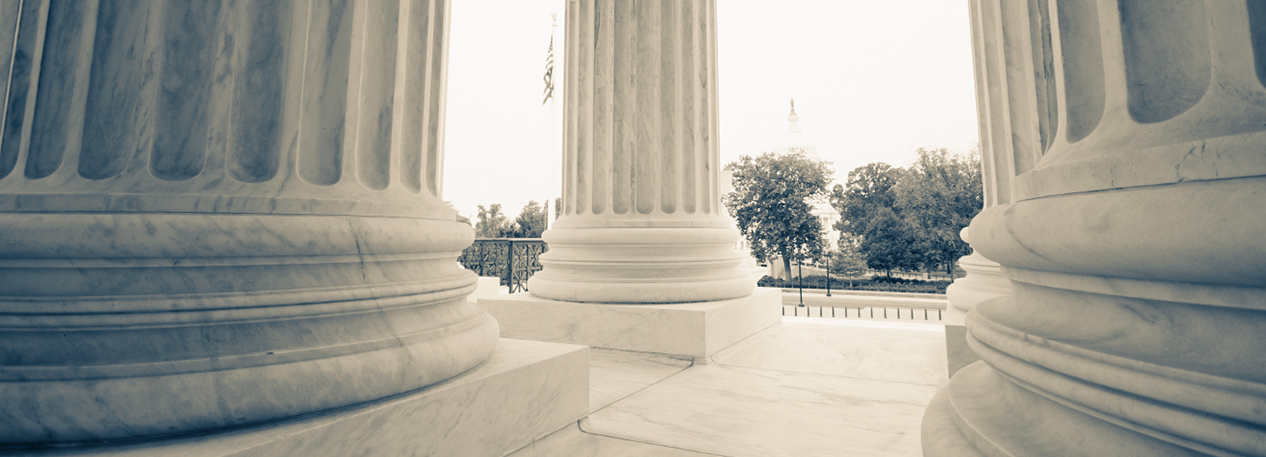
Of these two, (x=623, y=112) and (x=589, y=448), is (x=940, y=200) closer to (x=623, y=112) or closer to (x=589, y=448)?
(x=623, y=112)

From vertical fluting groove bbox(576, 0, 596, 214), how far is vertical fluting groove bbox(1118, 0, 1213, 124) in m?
14.6

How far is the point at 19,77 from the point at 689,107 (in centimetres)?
1527

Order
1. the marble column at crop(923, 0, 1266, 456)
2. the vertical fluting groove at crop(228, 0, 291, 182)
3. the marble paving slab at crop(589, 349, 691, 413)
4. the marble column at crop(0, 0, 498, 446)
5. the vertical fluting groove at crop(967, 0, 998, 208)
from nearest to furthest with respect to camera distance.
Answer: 1. the marble column at crop(923, 0, 1266, 456)
2. the marble column at crop(0, 0, 498, 446)
3. the vertical fluting groove at crop(228, 0, 291, 182)
4. the vertical fluting groove at crop(967, 0, 998, 208)
5. the marble paving slab at crop(589, 349, 691, 413)

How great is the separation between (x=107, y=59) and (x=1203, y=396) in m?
10.9

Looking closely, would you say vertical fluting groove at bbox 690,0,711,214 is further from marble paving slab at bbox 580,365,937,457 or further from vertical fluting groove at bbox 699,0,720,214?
marble paving slab at bbox 580,365,937,457

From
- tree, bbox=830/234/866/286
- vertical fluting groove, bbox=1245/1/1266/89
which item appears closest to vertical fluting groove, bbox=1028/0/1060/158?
Result: vertical fluting groove, bbox=1245/1/1266/89

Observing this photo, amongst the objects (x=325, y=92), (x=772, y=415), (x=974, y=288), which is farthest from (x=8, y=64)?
(x=974, y=288)

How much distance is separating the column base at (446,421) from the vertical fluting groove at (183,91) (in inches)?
124

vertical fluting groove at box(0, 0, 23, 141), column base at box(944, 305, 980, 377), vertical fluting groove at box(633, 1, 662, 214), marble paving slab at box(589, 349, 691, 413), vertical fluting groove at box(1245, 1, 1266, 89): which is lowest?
marble paving slab at box(589, 349, 691, 413)

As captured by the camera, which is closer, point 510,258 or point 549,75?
point 510,258

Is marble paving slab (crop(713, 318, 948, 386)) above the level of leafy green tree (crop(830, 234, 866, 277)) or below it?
below

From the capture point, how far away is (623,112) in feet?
59.7

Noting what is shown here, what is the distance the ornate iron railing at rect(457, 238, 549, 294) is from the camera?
124ft

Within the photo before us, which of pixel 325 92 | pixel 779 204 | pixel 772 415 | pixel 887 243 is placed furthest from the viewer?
pixel 779 204
